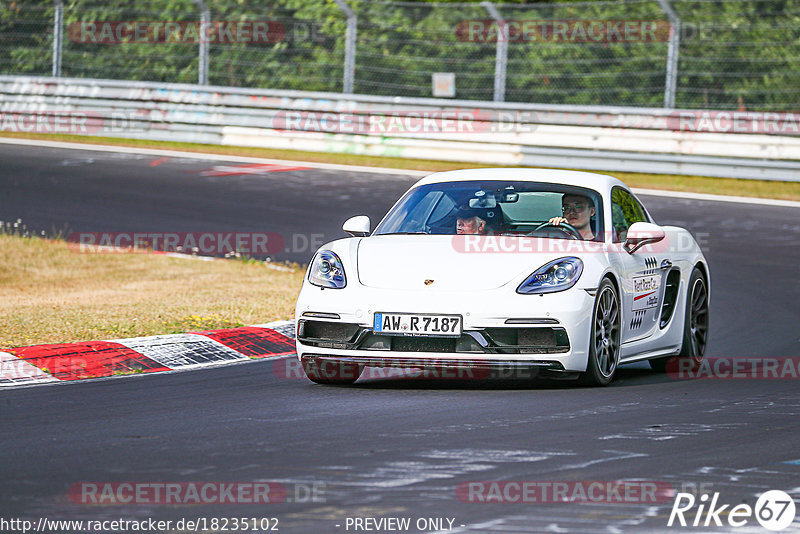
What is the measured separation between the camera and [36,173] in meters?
20.0

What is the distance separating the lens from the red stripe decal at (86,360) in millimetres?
8164

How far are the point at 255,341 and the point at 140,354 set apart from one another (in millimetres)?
1078

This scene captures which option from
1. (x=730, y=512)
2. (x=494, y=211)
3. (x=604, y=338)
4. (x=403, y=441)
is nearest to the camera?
(x=730, y=512)

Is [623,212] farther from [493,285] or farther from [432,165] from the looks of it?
[432,165]

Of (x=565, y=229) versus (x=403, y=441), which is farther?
(x=565, y=229)

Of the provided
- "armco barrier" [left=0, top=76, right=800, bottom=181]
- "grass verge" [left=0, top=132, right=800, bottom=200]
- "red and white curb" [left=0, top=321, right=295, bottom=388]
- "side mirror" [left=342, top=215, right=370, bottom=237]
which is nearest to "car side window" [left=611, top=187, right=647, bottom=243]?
"side mirror" [left=342, top=215, right=370, bottom=237]

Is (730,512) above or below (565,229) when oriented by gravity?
below

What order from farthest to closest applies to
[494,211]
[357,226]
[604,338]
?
[494,211] < [357,226] < [604,338]

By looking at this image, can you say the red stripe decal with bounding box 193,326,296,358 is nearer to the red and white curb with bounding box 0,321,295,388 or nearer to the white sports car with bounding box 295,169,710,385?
the red and white curb with bounding box 0,321,295,388

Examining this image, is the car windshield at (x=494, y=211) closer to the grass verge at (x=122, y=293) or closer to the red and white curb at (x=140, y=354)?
the red and white curb at (x=140, y=354)

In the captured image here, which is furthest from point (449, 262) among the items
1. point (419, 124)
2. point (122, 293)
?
point (419, 124)

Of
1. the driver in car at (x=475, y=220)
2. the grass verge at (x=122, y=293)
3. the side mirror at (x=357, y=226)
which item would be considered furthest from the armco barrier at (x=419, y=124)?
the side mirror at (x=357, y=226)

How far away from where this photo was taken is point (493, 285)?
737cm

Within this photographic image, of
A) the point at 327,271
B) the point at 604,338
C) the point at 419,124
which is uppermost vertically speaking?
the point at 419,124
